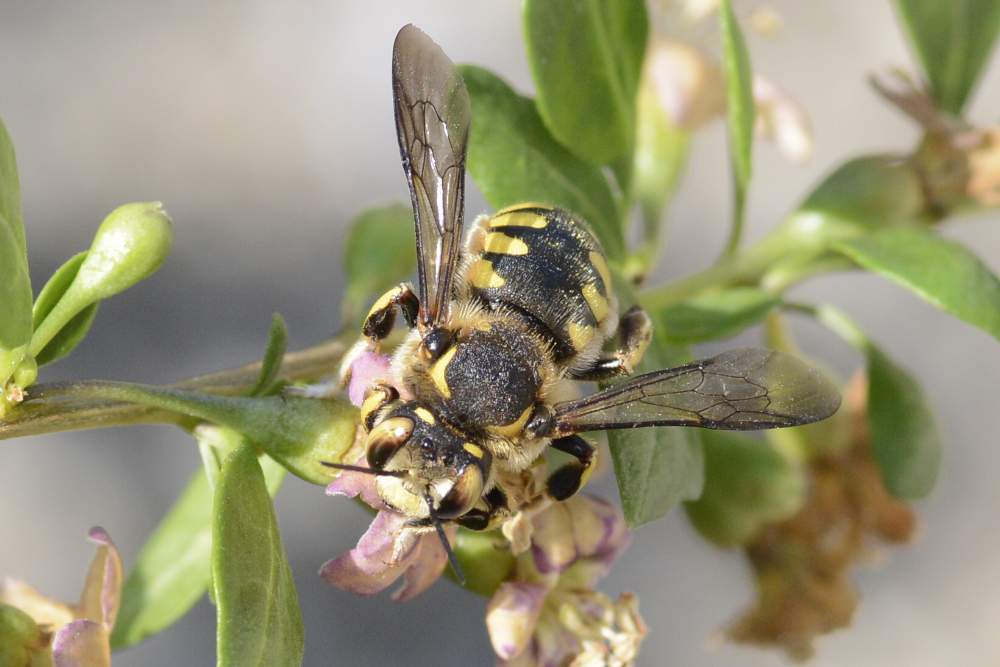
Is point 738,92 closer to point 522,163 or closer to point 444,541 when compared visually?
point 522,163

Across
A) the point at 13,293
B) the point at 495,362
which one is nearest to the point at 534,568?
the point at 495,362

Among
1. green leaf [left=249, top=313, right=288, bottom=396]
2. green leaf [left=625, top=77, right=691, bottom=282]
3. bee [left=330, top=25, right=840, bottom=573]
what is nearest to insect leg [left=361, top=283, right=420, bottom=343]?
bee [left=330, top=25, right=840, bottom=573]

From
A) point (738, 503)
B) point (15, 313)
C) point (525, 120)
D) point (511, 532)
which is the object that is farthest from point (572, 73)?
point (738, 503)

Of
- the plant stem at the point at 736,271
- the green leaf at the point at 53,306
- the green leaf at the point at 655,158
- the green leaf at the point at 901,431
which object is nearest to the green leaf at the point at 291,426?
the green leaf at the point at 53,306

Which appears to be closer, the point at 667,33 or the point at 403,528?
the point at 403,528

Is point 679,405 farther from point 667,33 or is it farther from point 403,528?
point 667,33

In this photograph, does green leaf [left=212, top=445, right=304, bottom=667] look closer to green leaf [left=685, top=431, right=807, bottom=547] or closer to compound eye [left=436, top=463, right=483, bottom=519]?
compound eye [left=436, top=463, right=483, bottom=519]
